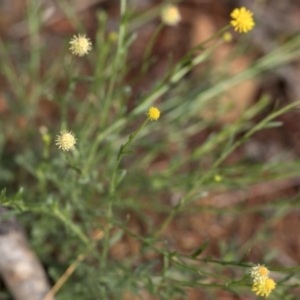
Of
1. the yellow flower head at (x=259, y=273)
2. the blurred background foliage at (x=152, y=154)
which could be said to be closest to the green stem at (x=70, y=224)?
the blurred background foliage at (x=152, y=154)

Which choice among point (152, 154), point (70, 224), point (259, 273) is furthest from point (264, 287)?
point (152, 154)

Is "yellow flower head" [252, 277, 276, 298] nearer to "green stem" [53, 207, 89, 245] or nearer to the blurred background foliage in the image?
the blurred background foliage

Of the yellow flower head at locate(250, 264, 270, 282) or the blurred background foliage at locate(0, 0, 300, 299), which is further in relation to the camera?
the blurred background foliage at locate(0, 0, 300, 299)

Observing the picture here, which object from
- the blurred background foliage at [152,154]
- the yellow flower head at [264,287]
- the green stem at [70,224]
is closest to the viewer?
the yellow flower head at [264,287]

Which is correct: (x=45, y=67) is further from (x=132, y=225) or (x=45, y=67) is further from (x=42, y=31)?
(x=132, y=225)

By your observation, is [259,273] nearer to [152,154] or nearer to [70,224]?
[70,224]

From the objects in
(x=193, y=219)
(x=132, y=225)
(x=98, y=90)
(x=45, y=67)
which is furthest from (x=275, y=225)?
(x=45, y=67)

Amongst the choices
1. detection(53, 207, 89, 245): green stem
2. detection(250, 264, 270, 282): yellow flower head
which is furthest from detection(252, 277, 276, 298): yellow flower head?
detection(53, 207, 89, 245): green stem

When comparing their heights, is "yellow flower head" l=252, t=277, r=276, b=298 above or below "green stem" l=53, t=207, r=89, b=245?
below

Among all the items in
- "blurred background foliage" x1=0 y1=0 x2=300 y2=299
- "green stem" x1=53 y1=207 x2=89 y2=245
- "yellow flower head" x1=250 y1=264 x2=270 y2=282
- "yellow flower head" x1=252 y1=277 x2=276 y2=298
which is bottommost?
"yellow flower head" x1=252 y1=277 x2=276 y2=298

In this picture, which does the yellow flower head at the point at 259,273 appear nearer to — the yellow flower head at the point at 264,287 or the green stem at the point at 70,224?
the yellow flower head at the point at 264,287
